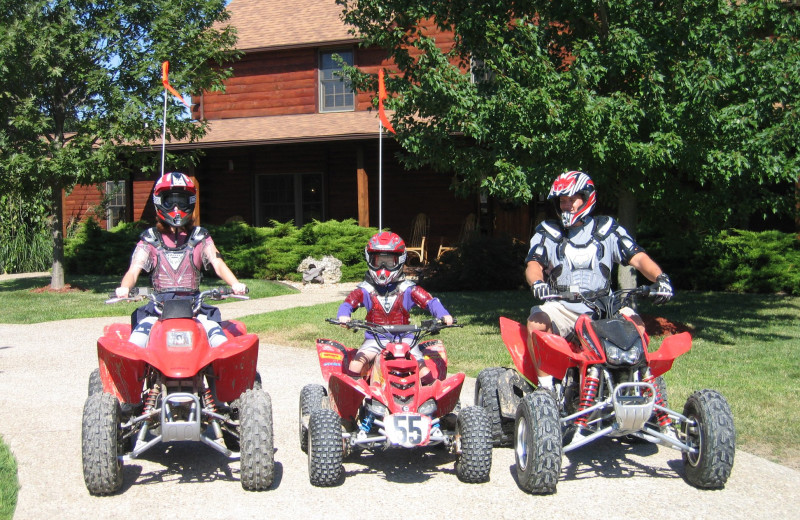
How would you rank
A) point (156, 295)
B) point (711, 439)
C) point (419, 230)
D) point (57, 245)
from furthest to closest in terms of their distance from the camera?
1. point (419, 230)
2. point (57, 245)
3. point (156, 295)
4. point (711, 439)

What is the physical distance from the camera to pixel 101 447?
4570mm

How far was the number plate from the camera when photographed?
15.8 ft

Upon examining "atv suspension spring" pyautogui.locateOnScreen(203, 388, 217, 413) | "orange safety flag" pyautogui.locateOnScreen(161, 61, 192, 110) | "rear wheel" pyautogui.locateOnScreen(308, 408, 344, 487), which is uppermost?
"orange safety flag" pyautogui.locateOnScreen(161, 61, 192, 110)

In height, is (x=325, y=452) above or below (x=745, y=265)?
below

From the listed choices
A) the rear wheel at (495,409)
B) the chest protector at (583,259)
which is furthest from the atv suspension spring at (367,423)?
the chest protector at (583,259)

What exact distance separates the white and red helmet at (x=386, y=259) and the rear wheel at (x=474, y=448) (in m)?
1.33

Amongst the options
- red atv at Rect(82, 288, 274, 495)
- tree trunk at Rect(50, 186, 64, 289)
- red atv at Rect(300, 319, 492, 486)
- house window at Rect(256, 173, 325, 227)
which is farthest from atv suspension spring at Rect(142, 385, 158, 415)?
house window at Rect(256, 173, 325, 227)

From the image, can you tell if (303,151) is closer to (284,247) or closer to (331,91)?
(331,91)

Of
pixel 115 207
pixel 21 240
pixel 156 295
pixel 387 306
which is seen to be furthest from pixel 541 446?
pixel 115 207

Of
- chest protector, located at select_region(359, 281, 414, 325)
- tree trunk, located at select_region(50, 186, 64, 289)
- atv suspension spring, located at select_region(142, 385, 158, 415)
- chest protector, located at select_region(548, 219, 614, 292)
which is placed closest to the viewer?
atv suspension spring, located at select_region(142, 385, 158, 415)

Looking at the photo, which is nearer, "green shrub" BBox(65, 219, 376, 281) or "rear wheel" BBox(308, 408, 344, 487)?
"rear wheel" BBox(308, 408, 344, 487)

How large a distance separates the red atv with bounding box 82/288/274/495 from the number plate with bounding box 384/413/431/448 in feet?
2.37

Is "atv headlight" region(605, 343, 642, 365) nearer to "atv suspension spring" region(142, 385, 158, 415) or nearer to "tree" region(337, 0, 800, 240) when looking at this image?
"atv suspension spring" region(142, 385, 158, 415)

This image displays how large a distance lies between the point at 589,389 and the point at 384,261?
70.4 inches
